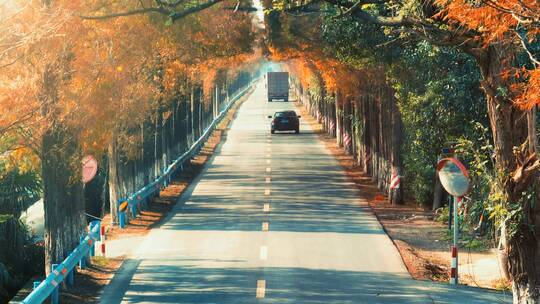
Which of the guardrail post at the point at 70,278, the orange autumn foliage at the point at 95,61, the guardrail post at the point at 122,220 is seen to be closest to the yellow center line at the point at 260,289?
the guardrail post at the point at 70,278

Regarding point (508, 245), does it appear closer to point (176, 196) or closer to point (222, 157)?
point (176, 196)

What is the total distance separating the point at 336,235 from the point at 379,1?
10389mm

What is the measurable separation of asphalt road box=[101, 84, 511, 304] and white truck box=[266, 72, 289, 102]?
70.5m

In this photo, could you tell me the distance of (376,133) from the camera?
39156 mm

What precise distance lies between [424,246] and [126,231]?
25.9 ft

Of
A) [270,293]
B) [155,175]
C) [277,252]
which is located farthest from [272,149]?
[270,293]

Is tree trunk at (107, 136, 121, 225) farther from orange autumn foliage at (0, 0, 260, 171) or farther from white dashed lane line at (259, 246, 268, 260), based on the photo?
white dashed lane line at (259, 246, 268, 260)

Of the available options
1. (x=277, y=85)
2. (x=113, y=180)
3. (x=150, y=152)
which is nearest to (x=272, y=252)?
(x=113, y=180)

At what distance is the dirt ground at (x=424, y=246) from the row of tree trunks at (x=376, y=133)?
84cm

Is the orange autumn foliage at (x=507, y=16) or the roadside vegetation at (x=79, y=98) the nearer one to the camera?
the orange autumn foliage at (x=507, y=16)

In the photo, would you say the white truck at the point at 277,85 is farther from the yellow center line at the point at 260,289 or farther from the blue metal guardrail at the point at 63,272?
the yellow center line at the point at 260,289

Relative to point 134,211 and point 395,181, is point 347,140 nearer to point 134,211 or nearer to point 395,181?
point 395,181

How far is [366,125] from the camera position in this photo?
4344 centimetres

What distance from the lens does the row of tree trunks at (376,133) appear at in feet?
111
